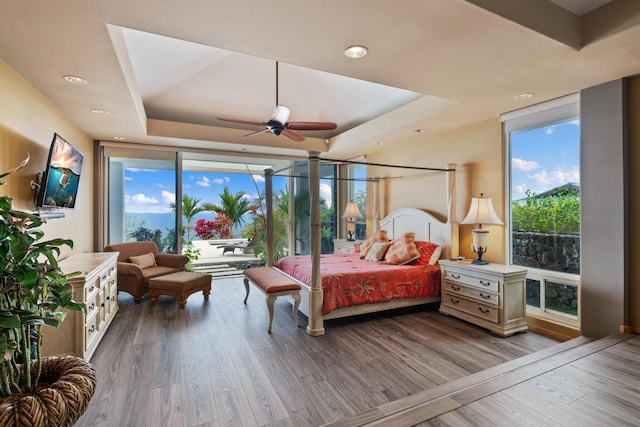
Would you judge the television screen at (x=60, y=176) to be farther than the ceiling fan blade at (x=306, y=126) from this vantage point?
No

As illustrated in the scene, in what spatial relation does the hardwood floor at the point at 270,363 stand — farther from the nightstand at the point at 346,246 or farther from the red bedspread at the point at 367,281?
the nightstand at the point at 346,246

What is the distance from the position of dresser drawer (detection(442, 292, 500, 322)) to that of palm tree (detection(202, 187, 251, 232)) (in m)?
4.79

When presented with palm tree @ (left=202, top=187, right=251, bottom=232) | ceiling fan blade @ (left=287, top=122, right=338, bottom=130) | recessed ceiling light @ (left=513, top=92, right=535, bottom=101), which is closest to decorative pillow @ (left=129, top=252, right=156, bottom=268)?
palm tree @ (left=202, top=187, right=251, bottom=232)

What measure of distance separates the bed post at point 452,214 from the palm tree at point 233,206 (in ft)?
14.7

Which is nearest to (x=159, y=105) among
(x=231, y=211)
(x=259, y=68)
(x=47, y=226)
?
(x=259, y=68)

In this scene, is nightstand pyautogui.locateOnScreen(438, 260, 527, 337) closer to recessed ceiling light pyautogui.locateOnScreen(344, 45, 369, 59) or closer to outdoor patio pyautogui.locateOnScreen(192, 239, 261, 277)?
recessed ceiling light pyautogui.locateOnScreen(344, 45, 369, 59)

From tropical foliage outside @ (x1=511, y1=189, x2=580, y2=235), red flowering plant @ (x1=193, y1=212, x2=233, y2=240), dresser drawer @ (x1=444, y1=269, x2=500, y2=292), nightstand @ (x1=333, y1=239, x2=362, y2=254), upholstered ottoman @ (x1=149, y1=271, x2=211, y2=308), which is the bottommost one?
upholstered ottoman @ (x1=149, y1=271, x2=211, y2=308)

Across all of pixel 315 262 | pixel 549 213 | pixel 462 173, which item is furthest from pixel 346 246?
pixel 549 213

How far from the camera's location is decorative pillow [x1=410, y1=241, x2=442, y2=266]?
4.24 meters

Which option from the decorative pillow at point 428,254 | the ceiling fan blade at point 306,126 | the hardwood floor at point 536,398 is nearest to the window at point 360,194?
the decorative pillow at point 428,254

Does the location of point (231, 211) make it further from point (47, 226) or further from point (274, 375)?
point (274, 375)

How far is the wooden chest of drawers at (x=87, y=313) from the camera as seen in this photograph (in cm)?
265

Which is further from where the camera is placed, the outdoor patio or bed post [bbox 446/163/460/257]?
the outdoor patio

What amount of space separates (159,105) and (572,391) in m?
5.46
